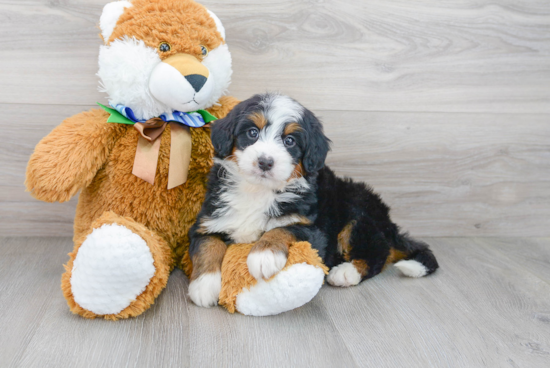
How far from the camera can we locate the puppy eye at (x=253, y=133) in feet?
5.09

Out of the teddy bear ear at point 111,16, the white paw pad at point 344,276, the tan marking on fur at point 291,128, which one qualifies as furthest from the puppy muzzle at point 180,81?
the white paw pad at point 344,276

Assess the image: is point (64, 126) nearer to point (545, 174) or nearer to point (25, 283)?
point (25, 283)

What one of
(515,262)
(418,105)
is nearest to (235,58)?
(418,105)

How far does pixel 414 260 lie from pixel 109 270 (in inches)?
51.9

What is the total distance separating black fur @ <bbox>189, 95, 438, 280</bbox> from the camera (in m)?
1.58

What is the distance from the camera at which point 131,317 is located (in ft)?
4.91

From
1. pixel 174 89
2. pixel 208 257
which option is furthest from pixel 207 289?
pixel 174 89

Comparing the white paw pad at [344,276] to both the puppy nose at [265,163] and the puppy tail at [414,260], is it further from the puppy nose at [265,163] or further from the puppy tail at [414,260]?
the puppy nose at [265,163]

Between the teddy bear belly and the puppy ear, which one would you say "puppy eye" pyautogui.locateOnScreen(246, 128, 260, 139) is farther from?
the teddy bear belly

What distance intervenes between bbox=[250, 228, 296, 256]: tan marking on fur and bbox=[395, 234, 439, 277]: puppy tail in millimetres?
681

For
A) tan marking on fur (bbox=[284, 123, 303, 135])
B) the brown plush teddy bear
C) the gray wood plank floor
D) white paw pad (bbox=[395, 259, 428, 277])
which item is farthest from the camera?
white paw pad (bbox=[395, 259, 428, 277])

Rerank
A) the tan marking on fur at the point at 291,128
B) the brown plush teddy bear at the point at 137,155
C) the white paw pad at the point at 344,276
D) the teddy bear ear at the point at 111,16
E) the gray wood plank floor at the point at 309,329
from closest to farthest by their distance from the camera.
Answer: the gray wood plank floor at the point at 309,329
the brown plush teddy bear at the point at 137,155
the tan marking on fur at the point at 291,128
the teddy bear ear at the point at 111,16
the white paw pad at the point at 344,276

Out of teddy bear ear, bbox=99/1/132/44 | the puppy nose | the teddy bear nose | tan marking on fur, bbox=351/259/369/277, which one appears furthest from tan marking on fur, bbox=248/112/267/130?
tan marking on fur, bbox=351/259/369/277

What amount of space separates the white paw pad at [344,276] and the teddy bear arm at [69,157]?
1.04 m
